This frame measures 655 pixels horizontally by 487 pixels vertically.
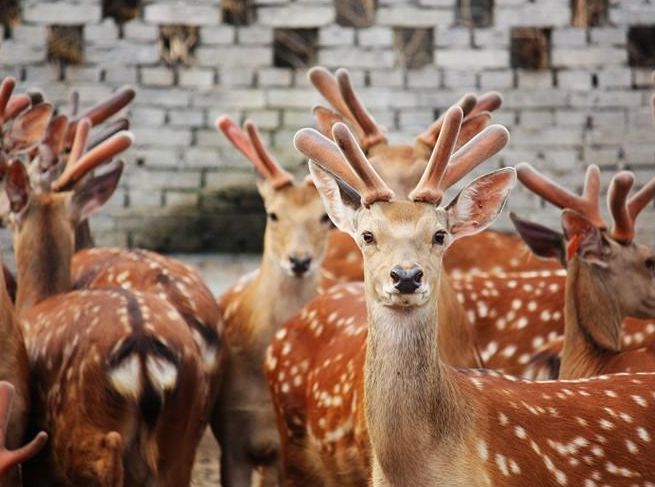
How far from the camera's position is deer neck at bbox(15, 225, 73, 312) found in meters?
7.57

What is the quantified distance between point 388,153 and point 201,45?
5.56 m

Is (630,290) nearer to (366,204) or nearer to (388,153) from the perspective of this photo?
(388,153)

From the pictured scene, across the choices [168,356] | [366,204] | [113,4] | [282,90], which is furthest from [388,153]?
[113,4]

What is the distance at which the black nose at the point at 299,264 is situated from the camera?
8.08 m

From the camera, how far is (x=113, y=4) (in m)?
12.9

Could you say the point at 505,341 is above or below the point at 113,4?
below

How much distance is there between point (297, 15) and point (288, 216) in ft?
14.5

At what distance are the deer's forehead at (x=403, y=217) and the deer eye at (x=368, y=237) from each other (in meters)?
0.03

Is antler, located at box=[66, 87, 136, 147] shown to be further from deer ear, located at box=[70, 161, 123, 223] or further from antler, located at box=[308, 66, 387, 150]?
antler, located at box=[308, 66, 387, 150]

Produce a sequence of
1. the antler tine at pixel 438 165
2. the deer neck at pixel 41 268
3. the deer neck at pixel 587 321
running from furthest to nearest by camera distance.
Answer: the deer neck at pixel 41 268, the deer neck at pixel 587 321, the antler tine at pixel 438 165

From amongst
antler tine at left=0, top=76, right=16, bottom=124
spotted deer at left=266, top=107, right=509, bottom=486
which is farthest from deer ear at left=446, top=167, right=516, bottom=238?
antler tine at left=0, top=76, right=16, bottom=124

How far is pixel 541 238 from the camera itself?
24.1 ft

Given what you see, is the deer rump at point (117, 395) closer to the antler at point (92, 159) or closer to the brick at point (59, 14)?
the antler at point (92, 159)

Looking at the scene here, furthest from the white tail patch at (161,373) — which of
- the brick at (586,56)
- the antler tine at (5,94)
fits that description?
the brick at (586,56)
